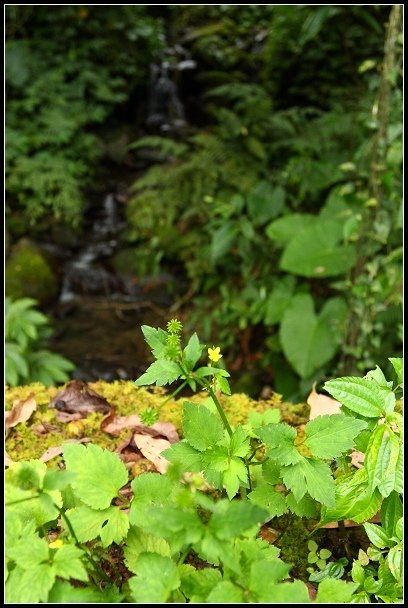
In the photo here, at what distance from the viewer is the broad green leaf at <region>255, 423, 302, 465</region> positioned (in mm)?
936

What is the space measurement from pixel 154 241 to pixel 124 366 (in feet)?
4.61

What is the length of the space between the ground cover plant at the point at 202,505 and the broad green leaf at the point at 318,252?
9.92 feet

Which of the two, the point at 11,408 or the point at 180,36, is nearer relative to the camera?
the point at 11,408

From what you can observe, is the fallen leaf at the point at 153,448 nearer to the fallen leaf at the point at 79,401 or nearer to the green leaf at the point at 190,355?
the fallen leaf at the point at 79,401

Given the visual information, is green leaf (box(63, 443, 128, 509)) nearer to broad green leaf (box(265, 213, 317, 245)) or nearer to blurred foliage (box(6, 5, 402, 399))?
blurred foliage (box(6, 5, 402, 399))

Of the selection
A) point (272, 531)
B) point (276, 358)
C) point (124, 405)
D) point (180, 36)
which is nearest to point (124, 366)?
point (276, 358)

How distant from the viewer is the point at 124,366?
4855mm

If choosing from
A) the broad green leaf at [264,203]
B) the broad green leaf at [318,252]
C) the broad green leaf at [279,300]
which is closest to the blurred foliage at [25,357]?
the broad green leaf at [279,300]

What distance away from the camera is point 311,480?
93cm

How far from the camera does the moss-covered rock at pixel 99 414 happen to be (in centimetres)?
131

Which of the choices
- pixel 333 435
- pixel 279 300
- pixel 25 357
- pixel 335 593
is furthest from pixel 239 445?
pixel 279 300

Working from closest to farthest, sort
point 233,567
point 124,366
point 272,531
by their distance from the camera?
point 233,567 → point 272,531 → point 124,366

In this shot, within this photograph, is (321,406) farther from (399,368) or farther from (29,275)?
(29,275)

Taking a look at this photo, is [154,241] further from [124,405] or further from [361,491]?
[361,491]
